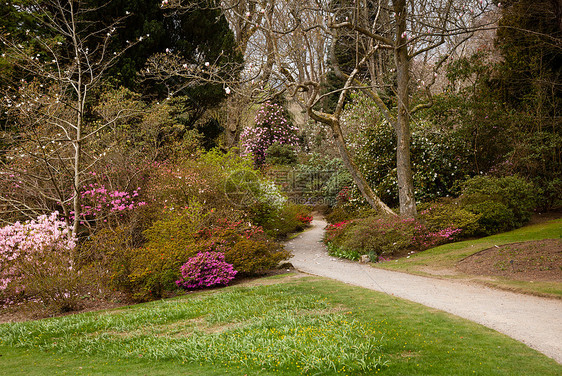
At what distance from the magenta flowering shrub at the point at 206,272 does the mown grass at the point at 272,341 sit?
1559 mm

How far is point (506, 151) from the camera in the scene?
13.9 m

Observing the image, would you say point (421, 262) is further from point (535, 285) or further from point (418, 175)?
point (418, 175)

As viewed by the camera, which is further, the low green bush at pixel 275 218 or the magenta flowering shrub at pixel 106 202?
the low green bush at pixel 275 218

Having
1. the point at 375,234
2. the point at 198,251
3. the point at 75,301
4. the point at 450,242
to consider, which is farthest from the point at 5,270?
the point at 450,242

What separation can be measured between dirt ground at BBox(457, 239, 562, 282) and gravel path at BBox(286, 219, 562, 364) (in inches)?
40.2

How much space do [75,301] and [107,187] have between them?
5008 mm

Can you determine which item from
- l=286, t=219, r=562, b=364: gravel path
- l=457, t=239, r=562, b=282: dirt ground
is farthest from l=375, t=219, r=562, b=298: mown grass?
l=286, t=219, r=562, b=364: gravel path

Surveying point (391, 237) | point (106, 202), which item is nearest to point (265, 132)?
point (106, 202)

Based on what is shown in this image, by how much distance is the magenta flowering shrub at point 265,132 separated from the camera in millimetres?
23578

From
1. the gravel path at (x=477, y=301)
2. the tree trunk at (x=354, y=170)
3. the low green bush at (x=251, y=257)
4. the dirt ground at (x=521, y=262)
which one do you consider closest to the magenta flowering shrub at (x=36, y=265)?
the low green bush at (x=251, y=257)

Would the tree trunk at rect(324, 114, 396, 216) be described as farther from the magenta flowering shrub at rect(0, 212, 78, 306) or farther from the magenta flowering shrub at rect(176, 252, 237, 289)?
the magenta flowering shrub at rect(0, 212, 78, 306)

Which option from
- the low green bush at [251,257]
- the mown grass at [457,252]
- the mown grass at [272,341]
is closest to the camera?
the mown grass at [272,341]

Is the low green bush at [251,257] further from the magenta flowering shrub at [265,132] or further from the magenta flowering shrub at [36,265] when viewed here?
the magenta flowering shrub at [265,132]

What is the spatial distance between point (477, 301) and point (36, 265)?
26.7 ft
